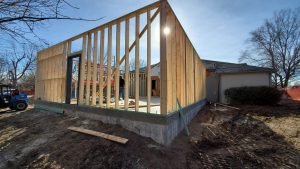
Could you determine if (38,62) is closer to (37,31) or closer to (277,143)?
(37,31)

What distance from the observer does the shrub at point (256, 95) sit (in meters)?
11.1

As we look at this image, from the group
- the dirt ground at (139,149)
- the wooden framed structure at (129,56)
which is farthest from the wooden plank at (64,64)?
the dirt ground at (139,149)

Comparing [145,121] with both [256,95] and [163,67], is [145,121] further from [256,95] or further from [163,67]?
[256,95]

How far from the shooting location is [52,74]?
25.0 ft

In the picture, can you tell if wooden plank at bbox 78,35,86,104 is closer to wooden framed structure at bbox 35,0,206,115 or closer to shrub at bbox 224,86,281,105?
wooden framed structure at bbox 35,0,206,115

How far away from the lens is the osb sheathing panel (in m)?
6.95

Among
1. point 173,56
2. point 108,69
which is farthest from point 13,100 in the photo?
point 173,56

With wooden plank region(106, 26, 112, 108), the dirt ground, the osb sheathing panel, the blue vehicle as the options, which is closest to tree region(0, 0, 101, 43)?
wooden plank region(106, 26, 112, 108)

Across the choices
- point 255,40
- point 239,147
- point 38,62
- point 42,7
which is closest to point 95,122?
point 42,7

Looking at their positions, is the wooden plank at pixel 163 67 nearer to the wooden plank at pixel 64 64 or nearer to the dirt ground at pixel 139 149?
the dirt ground at pixel 139 149

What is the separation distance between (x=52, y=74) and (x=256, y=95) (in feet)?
40.4

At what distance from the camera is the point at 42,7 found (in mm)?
2877

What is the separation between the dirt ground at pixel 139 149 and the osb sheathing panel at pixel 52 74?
6.58 ft

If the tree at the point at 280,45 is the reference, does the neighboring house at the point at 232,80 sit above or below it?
below
